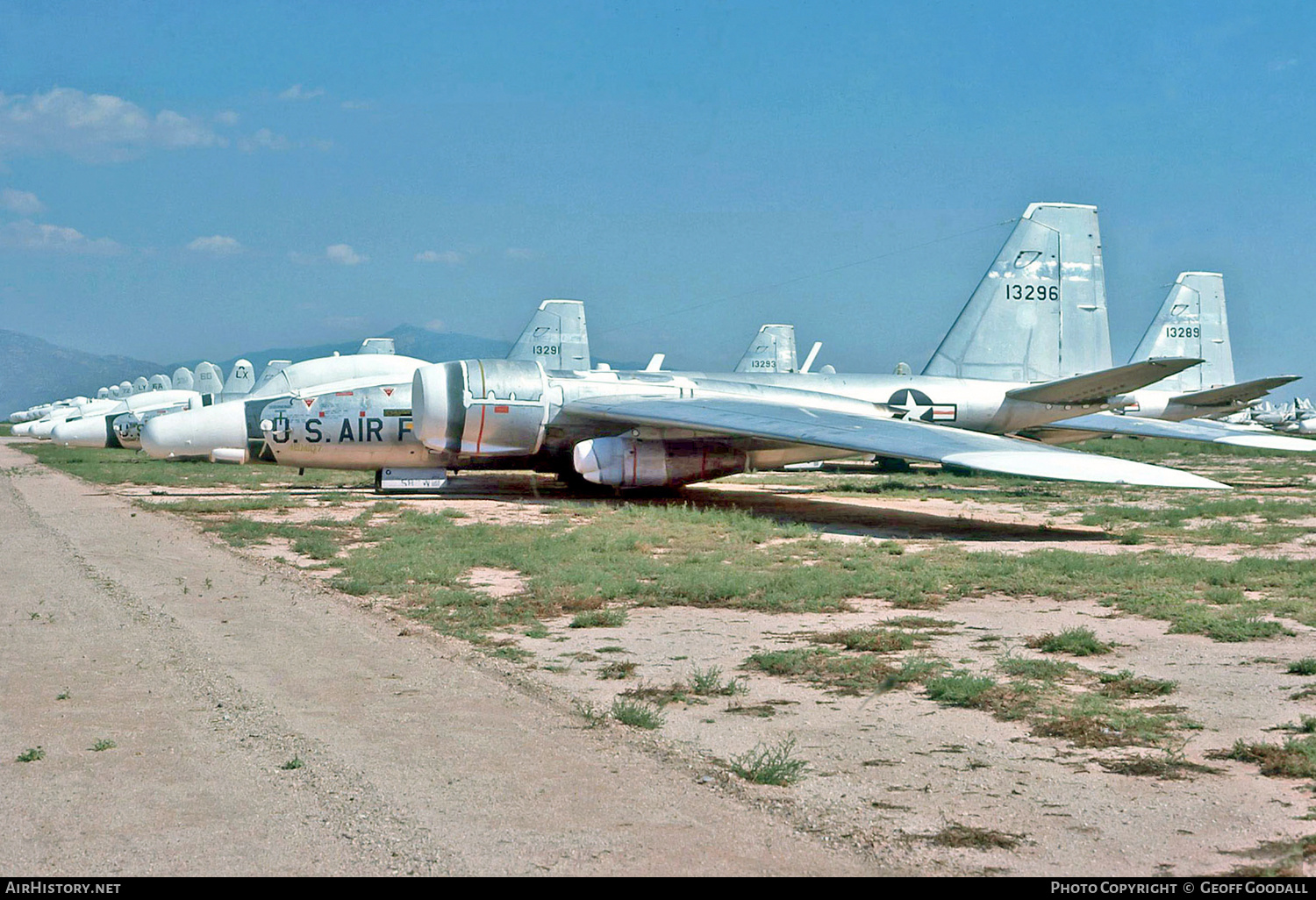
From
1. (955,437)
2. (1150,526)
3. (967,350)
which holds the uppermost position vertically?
(967,350)

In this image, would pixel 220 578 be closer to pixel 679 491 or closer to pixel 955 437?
pixel 955 437

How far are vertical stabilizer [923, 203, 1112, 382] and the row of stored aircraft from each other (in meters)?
0.03

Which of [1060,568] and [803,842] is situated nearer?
[803,842]

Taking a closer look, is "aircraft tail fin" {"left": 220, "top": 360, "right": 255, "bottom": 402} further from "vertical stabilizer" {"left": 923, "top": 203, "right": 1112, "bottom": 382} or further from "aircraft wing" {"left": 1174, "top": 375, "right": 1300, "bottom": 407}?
"aircraft wing" {"left": 1174, "top": 375, "right": 1300, "bottom": 407}

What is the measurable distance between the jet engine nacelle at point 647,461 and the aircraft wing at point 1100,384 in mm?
6390

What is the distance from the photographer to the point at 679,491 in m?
22.3

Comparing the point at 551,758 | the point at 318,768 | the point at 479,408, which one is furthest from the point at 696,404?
the point at 318,768

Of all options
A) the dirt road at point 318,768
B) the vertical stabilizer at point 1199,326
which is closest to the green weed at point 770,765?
the dirt road at point 318,768

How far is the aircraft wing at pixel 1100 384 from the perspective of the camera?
19.5 meters

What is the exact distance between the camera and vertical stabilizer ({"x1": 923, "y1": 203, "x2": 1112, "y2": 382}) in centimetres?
2222

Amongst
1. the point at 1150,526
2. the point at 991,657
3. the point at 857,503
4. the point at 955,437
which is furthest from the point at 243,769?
the point at 857,503

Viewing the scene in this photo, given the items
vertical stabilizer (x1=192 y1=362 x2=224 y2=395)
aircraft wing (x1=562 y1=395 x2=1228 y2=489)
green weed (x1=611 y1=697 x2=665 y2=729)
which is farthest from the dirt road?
vertical stabilizer (x1=192 y1=362 x2=224 y2=395)

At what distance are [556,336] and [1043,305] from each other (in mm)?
17656
